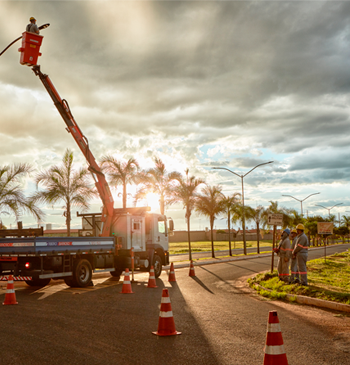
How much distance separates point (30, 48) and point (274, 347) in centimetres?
1321

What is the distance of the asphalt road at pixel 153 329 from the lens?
566 centimetres

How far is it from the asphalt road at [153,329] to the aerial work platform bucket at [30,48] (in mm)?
8016

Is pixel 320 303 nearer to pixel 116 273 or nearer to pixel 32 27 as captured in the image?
pixel 116 273

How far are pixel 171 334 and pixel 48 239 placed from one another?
672 centimetres

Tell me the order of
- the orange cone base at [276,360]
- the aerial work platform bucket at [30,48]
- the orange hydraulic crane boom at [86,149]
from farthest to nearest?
the orange hydraulic crane boom at [86,149] → the aerial work platform bucket at [30,48] → the orange cone base at [276,360]

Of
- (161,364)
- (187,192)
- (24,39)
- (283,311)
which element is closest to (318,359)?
(161,364)

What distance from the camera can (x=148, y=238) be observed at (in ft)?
60.4

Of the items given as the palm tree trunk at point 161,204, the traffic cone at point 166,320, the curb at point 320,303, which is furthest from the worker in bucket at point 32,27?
the palm tree trunk at point 161,204

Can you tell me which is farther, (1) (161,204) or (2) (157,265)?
(1) (161,204)

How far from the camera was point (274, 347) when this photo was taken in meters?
4.53

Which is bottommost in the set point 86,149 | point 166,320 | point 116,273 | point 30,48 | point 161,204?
point 116,273

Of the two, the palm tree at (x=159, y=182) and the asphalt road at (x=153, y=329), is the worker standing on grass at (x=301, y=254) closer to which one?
the asphalt road at (x=153, y=329)

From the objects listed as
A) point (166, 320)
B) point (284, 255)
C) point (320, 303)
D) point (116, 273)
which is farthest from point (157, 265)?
point (166, 320)

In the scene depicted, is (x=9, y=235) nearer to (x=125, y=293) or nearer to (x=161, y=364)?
(x=125, y=293)
